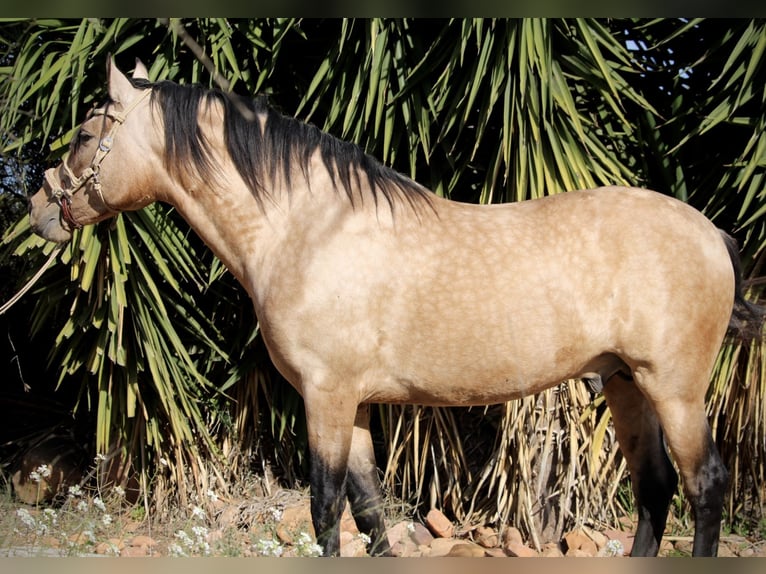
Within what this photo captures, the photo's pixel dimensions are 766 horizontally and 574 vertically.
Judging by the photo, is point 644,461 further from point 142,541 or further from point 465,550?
point 142,541

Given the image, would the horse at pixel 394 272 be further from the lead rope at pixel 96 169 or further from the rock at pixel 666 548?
the rock at pixel 666 548

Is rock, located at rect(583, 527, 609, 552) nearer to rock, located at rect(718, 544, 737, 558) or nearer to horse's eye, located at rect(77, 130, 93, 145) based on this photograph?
rock, located at rect(718, 544, 737, 558)

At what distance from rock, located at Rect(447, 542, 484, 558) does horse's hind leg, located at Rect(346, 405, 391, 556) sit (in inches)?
33.0

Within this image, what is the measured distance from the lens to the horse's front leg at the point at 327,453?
271 centimetres

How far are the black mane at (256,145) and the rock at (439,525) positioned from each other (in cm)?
203

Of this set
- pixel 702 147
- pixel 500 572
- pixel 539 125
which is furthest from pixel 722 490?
pixel 702 147

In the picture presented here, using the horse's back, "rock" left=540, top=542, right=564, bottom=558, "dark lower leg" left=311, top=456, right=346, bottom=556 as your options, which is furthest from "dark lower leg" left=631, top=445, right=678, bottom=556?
"dark lower leg" left=311, top=456, right=346, bottom=556

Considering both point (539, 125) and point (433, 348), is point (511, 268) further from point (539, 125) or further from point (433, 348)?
point (539, 125)

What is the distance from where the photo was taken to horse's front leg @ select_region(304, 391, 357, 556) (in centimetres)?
271

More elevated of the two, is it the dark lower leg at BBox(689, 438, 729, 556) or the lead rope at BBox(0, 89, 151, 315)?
the lead rope at BBox(0, 89, 151, 315)

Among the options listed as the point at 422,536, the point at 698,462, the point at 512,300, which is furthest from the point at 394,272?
the point at 422,536

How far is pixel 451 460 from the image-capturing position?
427 cm

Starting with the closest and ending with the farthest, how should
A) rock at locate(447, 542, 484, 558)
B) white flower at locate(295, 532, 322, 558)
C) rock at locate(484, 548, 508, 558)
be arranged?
white flower at locate(295, 532, 322, 558) → rock at locate(447, 542, 484, 558) → rock at locate(484, 548, 508, 558)

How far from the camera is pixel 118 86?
2895 mm
